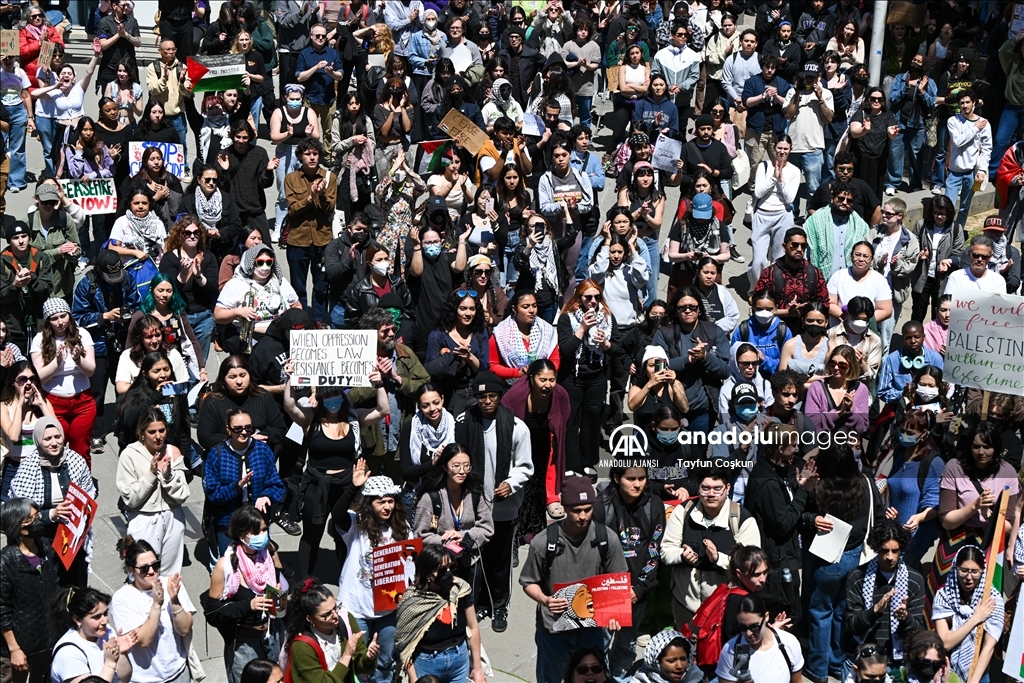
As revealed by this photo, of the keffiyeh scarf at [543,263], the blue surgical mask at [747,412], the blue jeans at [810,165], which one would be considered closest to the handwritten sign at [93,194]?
the keffiyeh scarf at [543,263]

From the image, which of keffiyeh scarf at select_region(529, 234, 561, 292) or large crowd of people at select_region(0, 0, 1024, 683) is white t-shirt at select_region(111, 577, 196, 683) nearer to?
large crowd of people at select_region(0, 0, 1024, 683)

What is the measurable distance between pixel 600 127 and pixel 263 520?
10.9 metres

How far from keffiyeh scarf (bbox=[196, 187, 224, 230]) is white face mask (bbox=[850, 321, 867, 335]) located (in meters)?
5.57

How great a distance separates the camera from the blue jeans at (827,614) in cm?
1038

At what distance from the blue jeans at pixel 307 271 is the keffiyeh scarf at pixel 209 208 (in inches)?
31.5

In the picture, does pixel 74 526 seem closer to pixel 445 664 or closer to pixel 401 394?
pixel 445 664

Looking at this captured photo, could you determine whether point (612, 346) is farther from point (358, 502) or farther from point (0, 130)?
point (0, 130)

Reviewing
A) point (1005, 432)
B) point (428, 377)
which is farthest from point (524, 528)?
point (1005, 432)

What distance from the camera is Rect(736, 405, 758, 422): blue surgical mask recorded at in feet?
37.3

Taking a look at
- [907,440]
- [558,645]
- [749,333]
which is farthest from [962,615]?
[749,333]

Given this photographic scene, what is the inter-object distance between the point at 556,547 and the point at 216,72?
8.37 meters

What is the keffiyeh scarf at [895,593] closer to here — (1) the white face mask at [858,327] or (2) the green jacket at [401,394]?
(1) the white face mask at [858,327]

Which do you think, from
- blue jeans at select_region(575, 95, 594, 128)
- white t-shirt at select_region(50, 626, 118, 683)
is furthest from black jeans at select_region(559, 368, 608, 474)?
blue jeans at select_region(575, 95, 594, 128)

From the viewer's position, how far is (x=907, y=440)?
10820 mm
